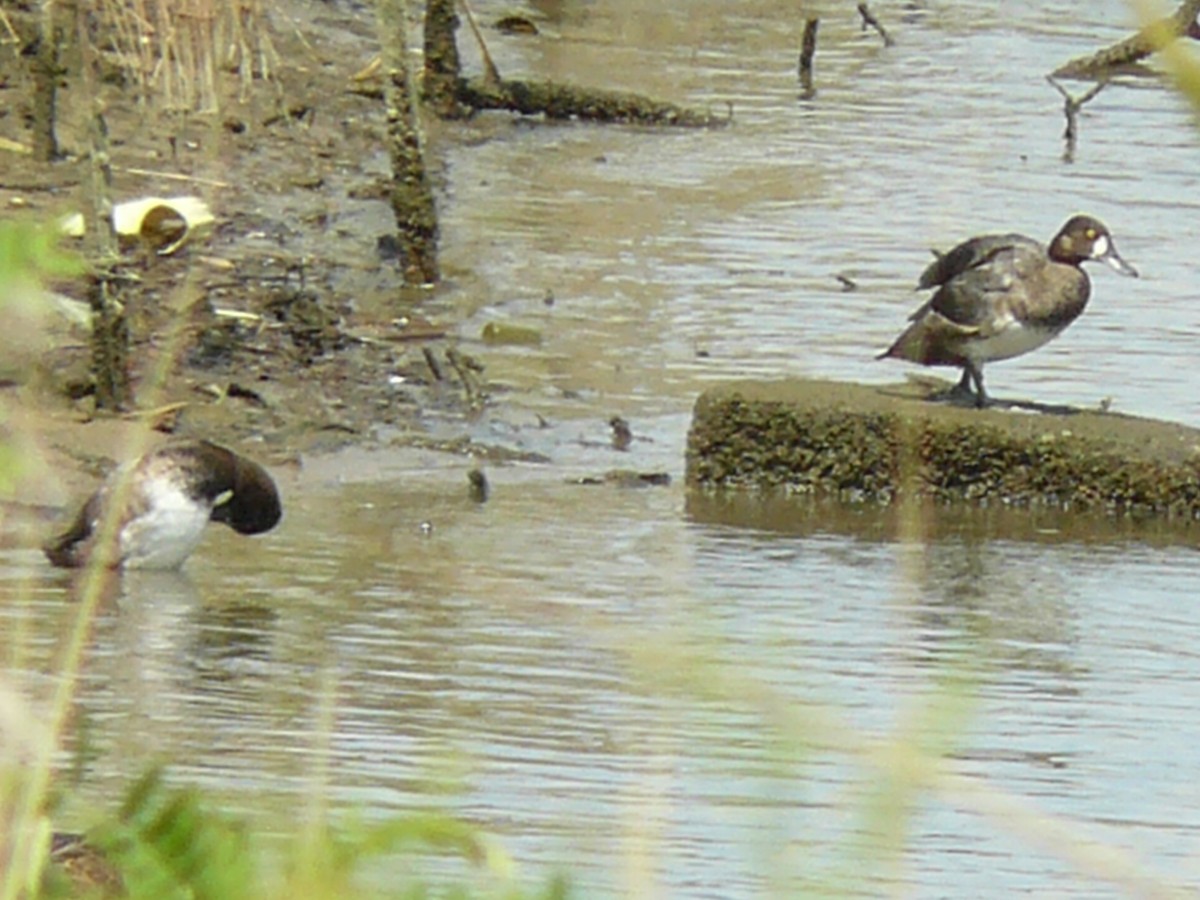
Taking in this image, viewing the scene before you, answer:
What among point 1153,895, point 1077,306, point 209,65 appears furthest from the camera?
point 1077,306

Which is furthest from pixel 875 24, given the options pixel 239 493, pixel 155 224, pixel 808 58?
pixel 239 493

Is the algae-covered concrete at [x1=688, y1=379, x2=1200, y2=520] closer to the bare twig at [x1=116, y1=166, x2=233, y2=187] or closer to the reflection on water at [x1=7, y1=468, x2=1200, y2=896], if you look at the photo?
the reflection on water at [x1=7, y1=468, x2=1200, y2=896]

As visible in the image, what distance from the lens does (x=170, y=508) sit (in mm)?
7648

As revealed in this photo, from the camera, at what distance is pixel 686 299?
12484 millimetres

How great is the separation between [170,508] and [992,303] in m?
3.54

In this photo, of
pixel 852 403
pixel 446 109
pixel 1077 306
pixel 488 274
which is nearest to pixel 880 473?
Answer: pixel 852 403

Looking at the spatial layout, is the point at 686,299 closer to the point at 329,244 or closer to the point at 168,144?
the point at 329,244

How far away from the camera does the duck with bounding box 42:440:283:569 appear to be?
7.52 meters

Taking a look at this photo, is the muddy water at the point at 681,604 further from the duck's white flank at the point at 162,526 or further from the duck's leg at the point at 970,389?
the duck's leg at the point at 970,389

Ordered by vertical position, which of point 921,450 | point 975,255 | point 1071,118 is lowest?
point 1071,118

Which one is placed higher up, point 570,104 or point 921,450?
point 921,450

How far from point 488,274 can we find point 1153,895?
10216 mm

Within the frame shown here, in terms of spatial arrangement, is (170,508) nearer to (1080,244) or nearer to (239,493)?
(239,493)

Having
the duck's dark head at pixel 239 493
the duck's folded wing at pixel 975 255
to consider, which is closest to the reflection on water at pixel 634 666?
the duck's dark head at pixel 239 493
